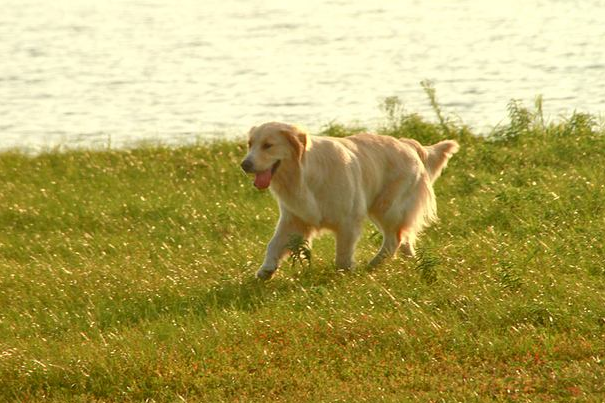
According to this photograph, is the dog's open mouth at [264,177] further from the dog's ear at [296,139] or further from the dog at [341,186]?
the dog's ear at [296,139]

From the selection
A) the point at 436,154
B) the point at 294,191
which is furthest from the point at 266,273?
the point at 436,154

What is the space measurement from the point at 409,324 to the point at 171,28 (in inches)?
893

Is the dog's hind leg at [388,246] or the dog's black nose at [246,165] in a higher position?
the dog's black nose at [246,165]

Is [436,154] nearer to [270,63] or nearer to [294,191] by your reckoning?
[294,191]

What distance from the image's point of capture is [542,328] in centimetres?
861

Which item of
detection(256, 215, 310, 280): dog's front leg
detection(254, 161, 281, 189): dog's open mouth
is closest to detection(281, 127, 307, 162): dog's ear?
detection(254, 161, 281, 189): dog's open mouth

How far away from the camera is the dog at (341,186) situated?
394 inches

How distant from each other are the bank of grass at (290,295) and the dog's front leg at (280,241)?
0.15 metres

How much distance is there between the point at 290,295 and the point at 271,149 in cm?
112

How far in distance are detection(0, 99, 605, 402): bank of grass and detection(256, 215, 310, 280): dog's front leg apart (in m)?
0.15

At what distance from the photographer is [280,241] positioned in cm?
1023

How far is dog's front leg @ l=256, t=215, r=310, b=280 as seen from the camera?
33.3ft

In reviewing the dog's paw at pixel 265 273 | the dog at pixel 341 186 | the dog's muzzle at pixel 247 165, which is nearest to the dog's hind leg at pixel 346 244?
the dog at pixel 341 186

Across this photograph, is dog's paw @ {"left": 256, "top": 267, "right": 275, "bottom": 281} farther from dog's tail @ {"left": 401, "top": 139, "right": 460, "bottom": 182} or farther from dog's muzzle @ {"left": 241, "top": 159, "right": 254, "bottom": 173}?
dog's tail @ {"left": 401, "top": 139, "right": 460, "bottom": 182}
